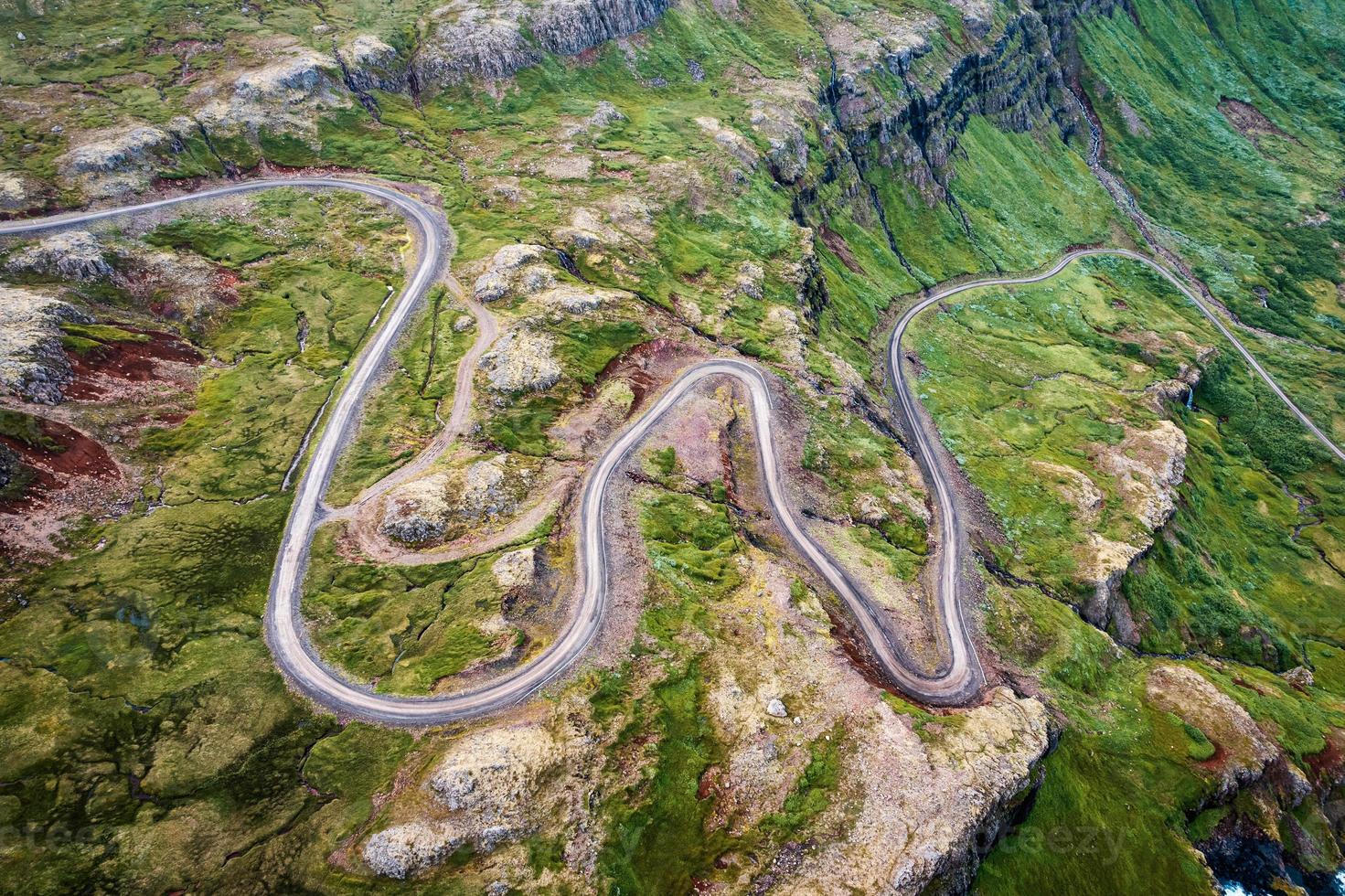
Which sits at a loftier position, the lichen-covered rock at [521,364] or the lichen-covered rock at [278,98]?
the lichen-covered rock at [278,98]

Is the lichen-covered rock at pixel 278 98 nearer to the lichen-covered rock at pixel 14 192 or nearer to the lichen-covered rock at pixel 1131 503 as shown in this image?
the lichen-covered rock at pixel 14 192

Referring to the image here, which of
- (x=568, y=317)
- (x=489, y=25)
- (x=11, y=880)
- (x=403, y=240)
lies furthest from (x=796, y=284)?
(x=11, y=880)

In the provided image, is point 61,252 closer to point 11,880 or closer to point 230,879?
point 11,880

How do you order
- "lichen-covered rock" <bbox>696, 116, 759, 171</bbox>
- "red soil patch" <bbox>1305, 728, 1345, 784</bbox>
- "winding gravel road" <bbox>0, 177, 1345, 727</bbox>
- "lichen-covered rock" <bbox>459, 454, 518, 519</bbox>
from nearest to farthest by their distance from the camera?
1. "winding gravel road" <bbox>0, 177, 1345, 727</bbox>
2. "lichen-covered rock" <bbox>459, 454, 518, 519</bbox>
3. "red soil patch" <bbox>1305, 728, 1345, 784</bbox>
4. "lichen-covered rock" <bbox>696, 116, 759, 171</bbox>

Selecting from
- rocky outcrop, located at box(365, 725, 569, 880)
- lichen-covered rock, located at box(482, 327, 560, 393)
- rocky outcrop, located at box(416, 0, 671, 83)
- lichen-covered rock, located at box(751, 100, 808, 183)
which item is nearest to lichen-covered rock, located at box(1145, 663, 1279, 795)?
rocky outcrop, located at box(365, 725, 569, 880)

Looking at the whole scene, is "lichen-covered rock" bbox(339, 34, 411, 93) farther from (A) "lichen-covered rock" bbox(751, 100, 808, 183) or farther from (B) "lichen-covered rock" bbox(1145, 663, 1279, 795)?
(B) "lichen-covered rock" bbox(1145, 663, 1279, 795)

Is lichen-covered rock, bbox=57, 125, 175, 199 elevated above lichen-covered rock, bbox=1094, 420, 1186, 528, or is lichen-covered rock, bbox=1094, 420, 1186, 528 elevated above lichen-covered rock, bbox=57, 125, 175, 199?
lichen-covered rock, bbox=57, 125, 175, 199

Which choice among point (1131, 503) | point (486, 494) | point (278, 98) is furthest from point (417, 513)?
point (1131, 503)

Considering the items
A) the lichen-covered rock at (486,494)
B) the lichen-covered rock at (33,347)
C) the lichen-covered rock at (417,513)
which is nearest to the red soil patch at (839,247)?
the lichen-covered rock at (486,494)
